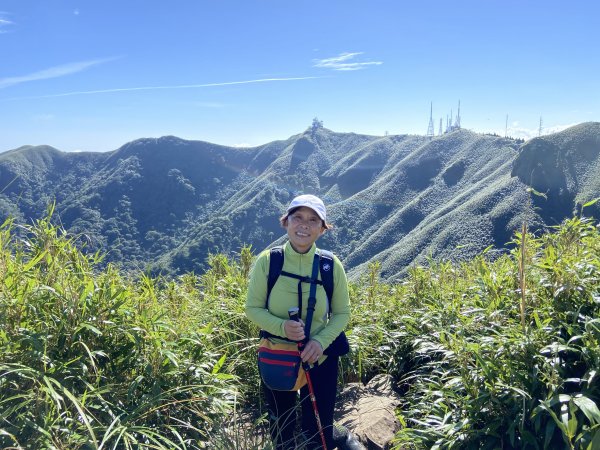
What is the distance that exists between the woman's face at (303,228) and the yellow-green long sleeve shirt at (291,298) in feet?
0.20

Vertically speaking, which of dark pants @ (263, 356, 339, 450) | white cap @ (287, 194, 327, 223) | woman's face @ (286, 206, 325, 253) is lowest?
dark pants @ (263, 356, 339, 450)

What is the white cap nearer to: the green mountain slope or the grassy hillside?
the grassy hillside

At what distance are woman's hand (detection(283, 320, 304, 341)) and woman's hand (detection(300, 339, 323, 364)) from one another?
74 mm

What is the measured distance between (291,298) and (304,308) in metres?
0.11

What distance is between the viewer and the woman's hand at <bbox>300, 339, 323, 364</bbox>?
275 cm

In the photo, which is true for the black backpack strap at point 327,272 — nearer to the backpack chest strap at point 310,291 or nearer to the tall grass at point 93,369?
the backpack chest strap at point 310,291

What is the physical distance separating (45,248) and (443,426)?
2.72 meters

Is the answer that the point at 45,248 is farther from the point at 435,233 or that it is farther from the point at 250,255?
the point at 435,233

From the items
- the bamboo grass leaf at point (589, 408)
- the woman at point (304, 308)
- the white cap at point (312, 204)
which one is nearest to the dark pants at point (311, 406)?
the woman at point (304, 308)

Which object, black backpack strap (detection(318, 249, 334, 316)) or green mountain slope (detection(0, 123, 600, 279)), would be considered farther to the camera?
green mountain slope (detection(0, 123, 600, 279))

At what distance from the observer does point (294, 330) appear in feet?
8.95

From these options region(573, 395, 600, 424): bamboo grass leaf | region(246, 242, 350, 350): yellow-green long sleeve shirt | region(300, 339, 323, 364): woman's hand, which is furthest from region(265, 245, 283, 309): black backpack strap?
region(573, 395, 600, 424): bamboo grass leaf

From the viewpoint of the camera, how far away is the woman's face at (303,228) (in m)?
2.91

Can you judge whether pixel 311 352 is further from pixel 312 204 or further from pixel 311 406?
pixel 312 204
